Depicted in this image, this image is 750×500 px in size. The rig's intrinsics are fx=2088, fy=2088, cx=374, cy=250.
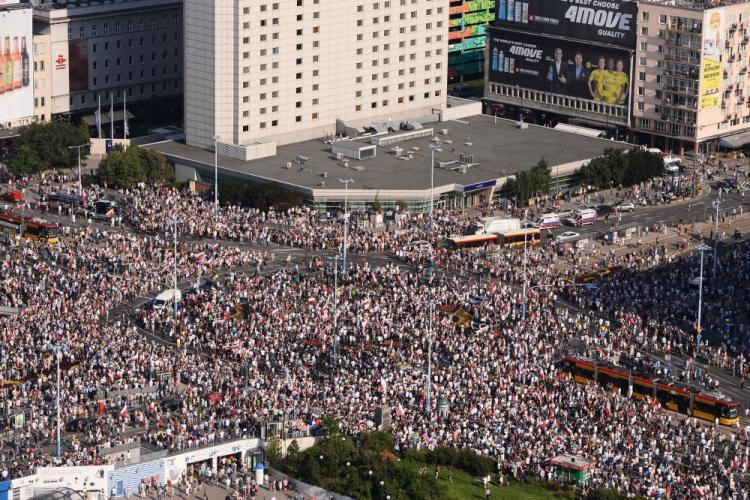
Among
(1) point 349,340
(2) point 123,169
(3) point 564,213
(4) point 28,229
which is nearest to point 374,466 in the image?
(1) point 349,340

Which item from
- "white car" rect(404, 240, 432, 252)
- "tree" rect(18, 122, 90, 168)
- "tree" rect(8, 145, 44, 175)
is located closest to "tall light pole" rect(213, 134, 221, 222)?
"tree" rect(18, 122, 90, 168)

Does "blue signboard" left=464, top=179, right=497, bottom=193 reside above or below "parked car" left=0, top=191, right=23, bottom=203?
above

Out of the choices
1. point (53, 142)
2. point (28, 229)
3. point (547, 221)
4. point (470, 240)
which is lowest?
point (547, 221)

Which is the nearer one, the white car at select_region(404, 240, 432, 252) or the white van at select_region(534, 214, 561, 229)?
the white car at select_region(404, 240, 432, 252)

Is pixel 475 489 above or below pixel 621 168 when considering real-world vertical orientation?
below

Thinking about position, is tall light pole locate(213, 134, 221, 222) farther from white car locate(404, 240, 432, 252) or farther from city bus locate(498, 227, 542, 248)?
city bus locate(498, 227, 542, 248)

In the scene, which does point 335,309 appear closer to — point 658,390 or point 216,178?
point 658,390
